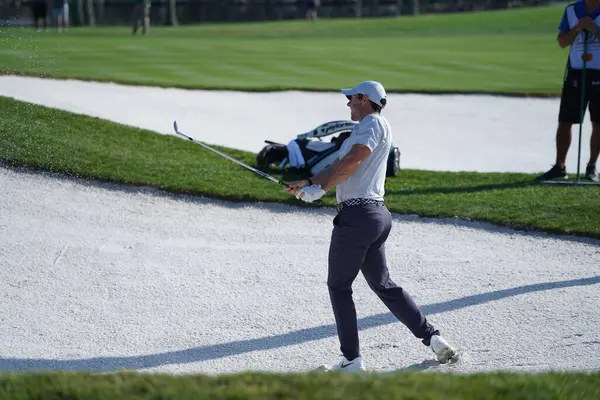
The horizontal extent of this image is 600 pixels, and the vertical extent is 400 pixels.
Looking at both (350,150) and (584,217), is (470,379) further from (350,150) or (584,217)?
(584,217)

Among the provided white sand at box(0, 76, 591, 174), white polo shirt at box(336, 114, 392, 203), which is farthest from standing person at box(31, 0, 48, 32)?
white polo shirt at box(336, 114, 392, 203)

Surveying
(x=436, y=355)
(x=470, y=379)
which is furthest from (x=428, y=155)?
(x=470, y=379)

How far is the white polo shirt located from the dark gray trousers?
0.11 metres

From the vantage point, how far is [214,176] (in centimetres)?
1259

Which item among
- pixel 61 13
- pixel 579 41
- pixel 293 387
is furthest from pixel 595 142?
pixel 61 13

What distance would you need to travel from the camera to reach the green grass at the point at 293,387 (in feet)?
15.8

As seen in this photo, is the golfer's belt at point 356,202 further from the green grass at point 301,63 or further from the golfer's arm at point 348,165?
the green grass at point 301,63

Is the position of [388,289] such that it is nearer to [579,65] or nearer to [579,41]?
[579,65]

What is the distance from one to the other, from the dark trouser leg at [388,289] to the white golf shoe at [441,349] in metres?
0.07

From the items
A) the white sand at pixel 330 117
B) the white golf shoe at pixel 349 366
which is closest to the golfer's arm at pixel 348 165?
the white golf shoe at pixel 349 366

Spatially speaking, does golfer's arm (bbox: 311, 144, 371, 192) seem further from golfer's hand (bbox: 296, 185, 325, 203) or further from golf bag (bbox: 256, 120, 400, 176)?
golf bag (bbox: 256, 120, 400, 176)

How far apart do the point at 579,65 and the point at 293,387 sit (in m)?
8.97

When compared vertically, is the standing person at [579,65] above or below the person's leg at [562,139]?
above

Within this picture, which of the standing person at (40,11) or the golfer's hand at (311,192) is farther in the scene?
the standing person at (40,11)
